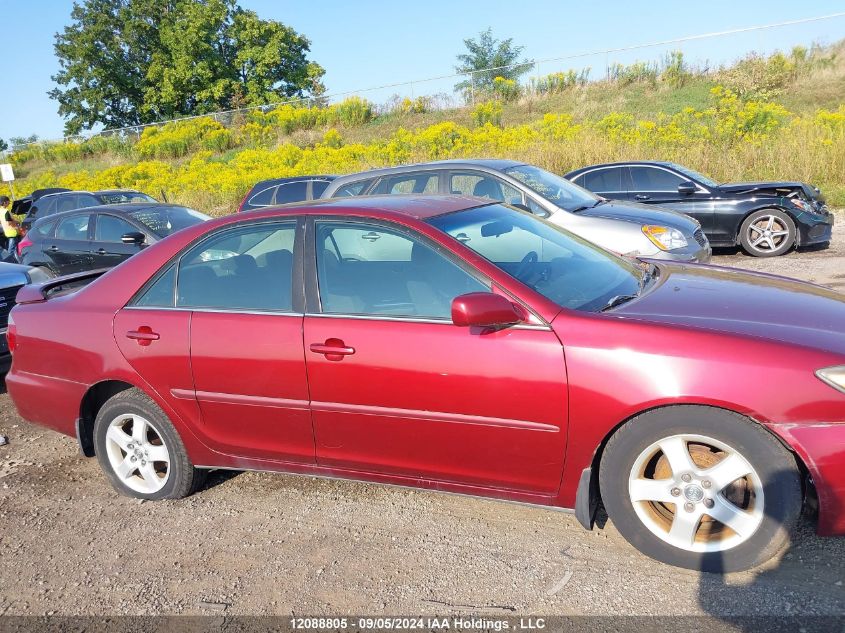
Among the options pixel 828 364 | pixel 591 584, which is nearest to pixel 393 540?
pixel 591 584

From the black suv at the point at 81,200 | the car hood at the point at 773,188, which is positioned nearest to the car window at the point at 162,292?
the car hood at the point at 773,188

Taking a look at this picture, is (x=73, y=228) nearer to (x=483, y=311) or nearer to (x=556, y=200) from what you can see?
(x=556, y=200)

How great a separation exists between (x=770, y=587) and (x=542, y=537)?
3.20ft

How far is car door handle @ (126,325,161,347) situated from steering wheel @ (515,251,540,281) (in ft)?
6.37

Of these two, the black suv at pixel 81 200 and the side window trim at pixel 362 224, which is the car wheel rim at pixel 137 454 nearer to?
the side window trim at pixel 362 224

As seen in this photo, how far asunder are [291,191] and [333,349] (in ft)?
34.1

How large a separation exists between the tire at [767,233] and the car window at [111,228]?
28.4 feet

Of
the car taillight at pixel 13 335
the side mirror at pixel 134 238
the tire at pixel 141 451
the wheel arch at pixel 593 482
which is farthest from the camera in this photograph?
the side mirror at pixel 134 238

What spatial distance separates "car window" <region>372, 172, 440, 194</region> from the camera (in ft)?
26.2

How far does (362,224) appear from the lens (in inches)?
140

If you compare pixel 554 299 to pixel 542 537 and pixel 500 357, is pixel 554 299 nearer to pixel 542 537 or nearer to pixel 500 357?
pixel 500 357

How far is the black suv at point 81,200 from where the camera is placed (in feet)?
46.0

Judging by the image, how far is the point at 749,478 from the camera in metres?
2.76

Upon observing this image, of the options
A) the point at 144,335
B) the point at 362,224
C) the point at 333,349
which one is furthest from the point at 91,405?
the point at 362,224
